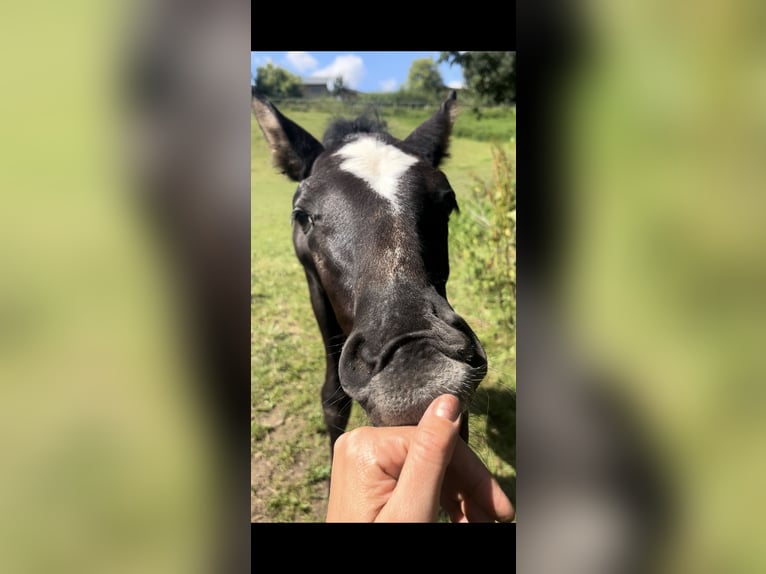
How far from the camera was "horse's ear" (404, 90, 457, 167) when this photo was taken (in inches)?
114

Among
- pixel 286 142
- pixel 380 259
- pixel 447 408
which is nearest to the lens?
pixel 447 408

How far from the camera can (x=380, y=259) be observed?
1992 mm

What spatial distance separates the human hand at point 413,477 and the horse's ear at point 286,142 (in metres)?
1.69

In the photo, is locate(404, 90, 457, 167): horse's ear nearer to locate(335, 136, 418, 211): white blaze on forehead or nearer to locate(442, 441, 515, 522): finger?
locate(335, 136, 418, 211): white blaze on forehead

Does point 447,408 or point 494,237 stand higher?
point 494,237

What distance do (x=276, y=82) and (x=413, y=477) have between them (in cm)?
460

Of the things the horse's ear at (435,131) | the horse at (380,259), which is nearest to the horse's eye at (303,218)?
the horse at (380,259)

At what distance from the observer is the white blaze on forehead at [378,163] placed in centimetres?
221

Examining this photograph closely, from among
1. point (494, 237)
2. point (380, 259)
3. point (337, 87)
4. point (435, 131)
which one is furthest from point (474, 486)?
point (337, 87)

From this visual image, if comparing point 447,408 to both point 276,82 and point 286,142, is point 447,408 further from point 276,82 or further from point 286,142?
point 276,82

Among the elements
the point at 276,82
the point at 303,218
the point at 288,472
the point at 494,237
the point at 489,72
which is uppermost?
the point at 276,82
